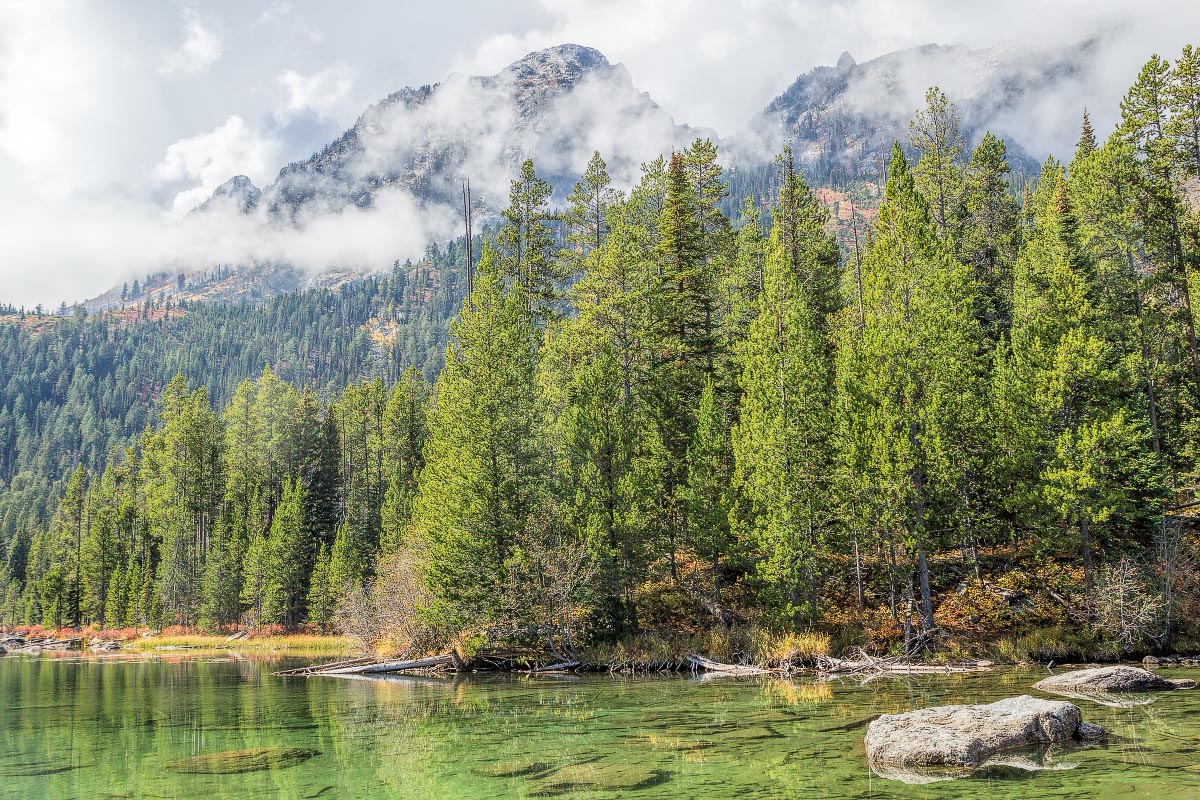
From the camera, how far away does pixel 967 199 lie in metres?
46.9

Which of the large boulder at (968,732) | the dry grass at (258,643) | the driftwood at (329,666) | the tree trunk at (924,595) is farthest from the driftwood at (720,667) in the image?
the dry grass at (258,643)

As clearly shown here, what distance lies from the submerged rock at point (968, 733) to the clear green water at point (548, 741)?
59 cm

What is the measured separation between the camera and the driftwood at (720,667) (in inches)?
1030

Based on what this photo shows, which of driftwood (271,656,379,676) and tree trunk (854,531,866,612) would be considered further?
driftwood (271,656,379,676)

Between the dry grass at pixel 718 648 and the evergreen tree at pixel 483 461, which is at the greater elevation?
the evergreen tree at pixel 483 461

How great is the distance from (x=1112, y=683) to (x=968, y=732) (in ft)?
33.3

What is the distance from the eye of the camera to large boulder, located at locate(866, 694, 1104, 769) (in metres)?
11.7

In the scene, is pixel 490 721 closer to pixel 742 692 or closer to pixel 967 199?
pixel 742 692

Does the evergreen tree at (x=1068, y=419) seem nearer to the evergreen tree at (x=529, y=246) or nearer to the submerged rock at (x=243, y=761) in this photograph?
the evergreen tree at (x=529, y=246)

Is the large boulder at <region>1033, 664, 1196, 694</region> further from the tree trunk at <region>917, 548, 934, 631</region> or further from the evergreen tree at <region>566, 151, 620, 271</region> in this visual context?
the evergreen tree at <region>566, 151, 620, 271</region>

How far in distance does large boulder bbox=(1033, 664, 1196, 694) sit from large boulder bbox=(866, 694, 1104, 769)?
268 inches

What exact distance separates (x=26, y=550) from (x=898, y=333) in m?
128

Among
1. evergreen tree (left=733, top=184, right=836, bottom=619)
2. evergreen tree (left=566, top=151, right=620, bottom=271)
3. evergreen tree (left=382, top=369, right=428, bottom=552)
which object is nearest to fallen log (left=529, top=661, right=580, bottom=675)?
evergreen tree (left=733, top=184, right=836, bottom=619)

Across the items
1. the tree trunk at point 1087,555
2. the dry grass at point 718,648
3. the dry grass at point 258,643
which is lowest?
the dry grass at point 258,643
